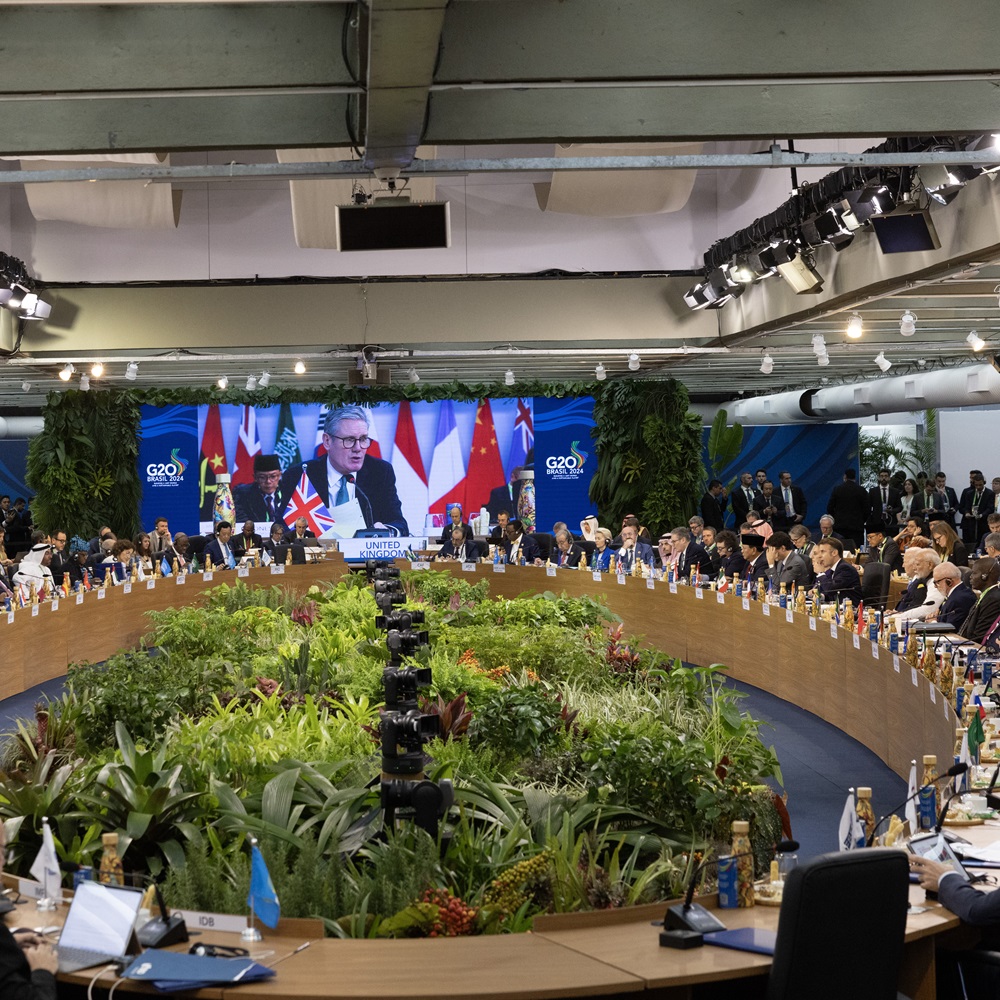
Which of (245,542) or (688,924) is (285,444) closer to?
(245,542)

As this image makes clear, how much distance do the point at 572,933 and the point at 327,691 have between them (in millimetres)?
4508

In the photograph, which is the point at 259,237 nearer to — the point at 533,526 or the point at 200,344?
the point at 200,344

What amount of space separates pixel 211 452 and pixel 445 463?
11.3 ft

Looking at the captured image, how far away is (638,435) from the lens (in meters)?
18.7

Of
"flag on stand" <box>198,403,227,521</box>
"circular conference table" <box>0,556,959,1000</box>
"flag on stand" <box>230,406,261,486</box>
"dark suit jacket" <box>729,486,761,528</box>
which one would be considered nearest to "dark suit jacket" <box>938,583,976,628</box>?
"circular conference table" <box>0,556,959,1000</box>

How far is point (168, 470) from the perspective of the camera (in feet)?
64.0

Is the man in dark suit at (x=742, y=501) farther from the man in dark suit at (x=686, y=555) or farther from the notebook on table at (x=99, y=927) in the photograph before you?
the notebook on table at (x=99, y=927)

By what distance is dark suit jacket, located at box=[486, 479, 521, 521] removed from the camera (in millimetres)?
19656

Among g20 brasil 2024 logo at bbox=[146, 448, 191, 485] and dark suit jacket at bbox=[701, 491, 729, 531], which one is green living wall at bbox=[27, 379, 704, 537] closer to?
g20 brasil 2024 logo at bbox=[146, 448, 191, 485]

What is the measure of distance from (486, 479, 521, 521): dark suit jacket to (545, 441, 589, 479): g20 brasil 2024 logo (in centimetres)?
53

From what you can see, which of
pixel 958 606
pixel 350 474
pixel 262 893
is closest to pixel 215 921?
pixel 262 893

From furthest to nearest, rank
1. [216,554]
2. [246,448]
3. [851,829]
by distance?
1. [246,448]
2. [216,554]
3. [851,829]

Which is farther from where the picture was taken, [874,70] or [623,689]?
[623,689]

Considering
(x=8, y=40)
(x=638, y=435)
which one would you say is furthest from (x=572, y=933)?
(x=638, y=435)
